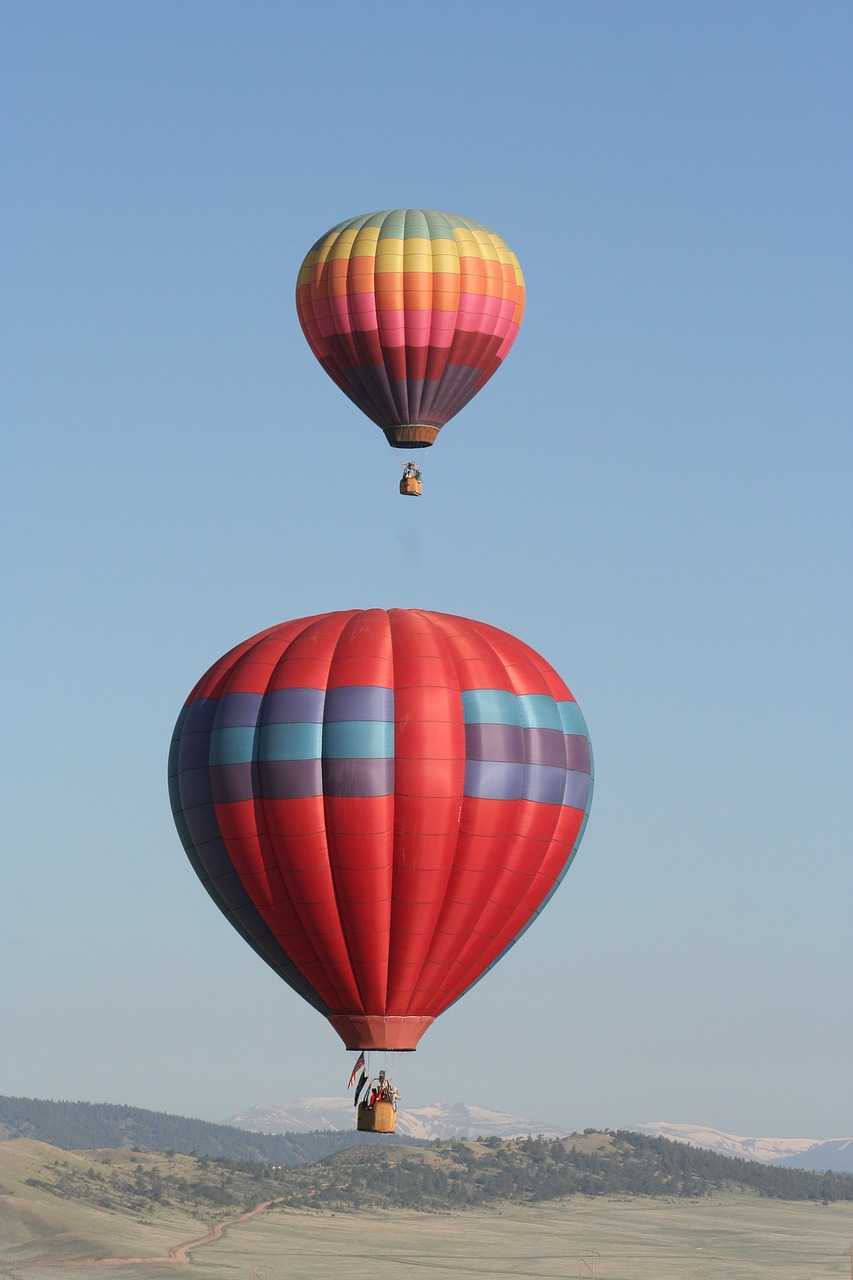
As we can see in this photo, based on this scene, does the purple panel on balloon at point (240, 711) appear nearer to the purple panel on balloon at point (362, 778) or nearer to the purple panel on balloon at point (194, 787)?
the purple panel on balloon at point (194, 787)

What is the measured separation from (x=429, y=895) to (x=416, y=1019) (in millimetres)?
3921

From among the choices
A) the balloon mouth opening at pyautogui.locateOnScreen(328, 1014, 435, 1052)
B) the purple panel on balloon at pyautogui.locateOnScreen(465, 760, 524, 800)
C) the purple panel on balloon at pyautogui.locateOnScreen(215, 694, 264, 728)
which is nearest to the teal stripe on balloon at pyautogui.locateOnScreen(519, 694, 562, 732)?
the purple panel on balloon at pyautogui.locateOnScreen(465, 760, 524, 800)

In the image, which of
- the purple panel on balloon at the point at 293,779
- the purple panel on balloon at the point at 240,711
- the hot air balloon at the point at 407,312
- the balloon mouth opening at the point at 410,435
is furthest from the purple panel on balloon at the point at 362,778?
the balloon mouth opening at the point at 410,435

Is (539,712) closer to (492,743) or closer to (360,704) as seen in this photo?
(492,743)

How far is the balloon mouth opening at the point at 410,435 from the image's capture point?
8250 cm

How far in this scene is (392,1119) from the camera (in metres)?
65.4

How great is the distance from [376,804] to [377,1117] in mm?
8874

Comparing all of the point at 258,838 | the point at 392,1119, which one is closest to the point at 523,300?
the point at 258,838

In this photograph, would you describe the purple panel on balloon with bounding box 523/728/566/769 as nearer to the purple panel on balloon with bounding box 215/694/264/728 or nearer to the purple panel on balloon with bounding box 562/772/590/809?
the purple panel on balloon with bounding box 562/772/590/809

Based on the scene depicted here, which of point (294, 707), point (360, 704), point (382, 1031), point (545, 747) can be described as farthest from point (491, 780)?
point (382, 1031)

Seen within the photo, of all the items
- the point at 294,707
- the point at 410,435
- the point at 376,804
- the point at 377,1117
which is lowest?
the point at 377,1117

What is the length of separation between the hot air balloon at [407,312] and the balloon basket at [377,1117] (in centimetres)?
2514

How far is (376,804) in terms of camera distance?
64500 mm

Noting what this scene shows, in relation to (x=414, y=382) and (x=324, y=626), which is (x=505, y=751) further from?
(x=414, y=382)
